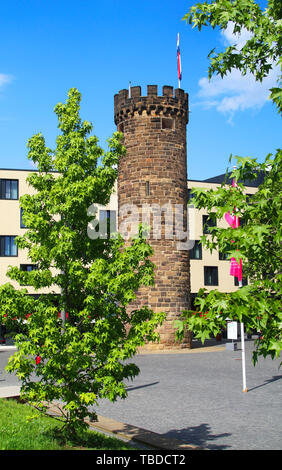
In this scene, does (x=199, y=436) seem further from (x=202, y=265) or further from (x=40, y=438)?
(x=202, y=265)

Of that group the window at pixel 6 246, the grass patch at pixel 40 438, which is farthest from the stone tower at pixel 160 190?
the grass patch at pixel 40 438

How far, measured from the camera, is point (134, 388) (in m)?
18.2

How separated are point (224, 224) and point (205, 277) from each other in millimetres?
5516

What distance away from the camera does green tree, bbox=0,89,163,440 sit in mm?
9047

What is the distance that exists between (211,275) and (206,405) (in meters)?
34.2

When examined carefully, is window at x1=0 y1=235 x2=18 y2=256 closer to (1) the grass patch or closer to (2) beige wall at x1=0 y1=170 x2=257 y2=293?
(2) beige wall at x1=0 y1=170 x2=257 y2=293

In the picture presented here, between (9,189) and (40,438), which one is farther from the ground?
(9,189)

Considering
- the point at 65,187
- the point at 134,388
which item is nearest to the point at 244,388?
the point at 134,388

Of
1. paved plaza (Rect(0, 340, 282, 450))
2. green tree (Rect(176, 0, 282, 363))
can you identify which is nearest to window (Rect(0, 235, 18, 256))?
paved plaza (Rect(0, 340, 282, 450))

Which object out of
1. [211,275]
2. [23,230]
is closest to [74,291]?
[23,230]

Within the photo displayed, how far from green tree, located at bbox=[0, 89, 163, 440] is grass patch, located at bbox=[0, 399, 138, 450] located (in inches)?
14.4

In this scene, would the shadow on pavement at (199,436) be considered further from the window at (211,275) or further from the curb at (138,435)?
Answer: the window at (211,275)

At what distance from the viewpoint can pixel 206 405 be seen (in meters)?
14.9

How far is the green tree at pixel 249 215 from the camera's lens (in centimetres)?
623
